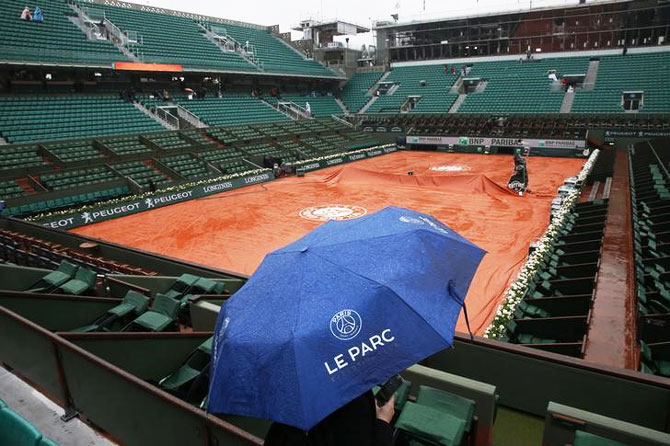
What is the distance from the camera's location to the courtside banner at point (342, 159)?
28.2m

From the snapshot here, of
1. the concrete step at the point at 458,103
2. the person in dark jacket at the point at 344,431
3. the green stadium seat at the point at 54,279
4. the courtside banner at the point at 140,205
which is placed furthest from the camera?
the concrete step at the point at 458,103

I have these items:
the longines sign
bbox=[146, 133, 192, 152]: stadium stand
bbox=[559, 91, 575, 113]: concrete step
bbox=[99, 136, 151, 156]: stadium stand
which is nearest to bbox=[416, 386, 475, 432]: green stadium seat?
bbox=[99, 136, 151, 156]: stadium stand

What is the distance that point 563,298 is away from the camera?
684cm

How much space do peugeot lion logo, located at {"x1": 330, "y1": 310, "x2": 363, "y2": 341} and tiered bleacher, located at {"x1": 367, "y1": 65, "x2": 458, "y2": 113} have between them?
4142 cm

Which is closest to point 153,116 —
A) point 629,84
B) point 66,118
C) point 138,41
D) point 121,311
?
point 66,118

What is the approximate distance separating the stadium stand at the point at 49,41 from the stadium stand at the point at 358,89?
24434 millimetres

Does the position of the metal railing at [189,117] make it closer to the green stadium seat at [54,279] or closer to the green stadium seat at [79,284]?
the green stadium seat at [54,279]

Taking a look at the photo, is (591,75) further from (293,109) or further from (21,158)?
(21,158)

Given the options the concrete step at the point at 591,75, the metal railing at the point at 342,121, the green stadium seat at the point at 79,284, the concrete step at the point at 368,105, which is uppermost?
the concrete step at the point at 591,75

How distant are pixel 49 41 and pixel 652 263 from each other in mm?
33991

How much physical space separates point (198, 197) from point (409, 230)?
19.9 m

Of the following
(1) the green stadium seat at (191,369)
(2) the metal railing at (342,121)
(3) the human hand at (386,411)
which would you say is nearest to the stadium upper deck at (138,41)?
(2) the metal railing at (342,121)

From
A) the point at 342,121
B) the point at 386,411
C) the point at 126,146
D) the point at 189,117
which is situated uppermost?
the point at 189,117

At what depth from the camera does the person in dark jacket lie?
2.18 m
